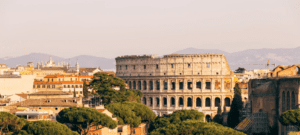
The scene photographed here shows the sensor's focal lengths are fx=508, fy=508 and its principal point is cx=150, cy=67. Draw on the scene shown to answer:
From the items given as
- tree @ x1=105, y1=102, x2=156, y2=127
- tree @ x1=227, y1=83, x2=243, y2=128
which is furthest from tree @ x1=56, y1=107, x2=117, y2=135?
tree @ x1=227, y1=83, x2=243, y2=128

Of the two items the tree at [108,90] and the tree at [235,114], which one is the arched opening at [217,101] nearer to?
the tree at [235,114]

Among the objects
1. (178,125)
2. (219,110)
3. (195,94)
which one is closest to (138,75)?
(195,94)

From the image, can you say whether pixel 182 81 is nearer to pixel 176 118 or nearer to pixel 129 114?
pixel 129 114

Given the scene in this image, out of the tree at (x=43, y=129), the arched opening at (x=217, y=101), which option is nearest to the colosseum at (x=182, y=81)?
the arched opening at (x=217, y=101)

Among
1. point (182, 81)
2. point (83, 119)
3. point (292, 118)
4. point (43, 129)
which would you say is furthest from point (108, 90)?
point (43, 129)

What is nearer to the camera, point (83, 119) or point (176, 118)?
point (83, 119)

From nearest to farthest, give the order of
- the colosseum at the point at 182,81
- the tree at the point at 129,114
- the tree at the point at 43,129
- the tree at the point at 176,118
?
the tree at the point at 43,129
the tree at the point at 176,118
the tree at the point at 129,114
the colosseum at the point at 182,81

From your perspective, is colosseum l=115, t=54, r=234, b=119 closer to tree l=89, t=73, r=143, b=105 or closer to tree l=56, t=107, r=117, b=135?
tree l=89, t=73, r=143, b=105
